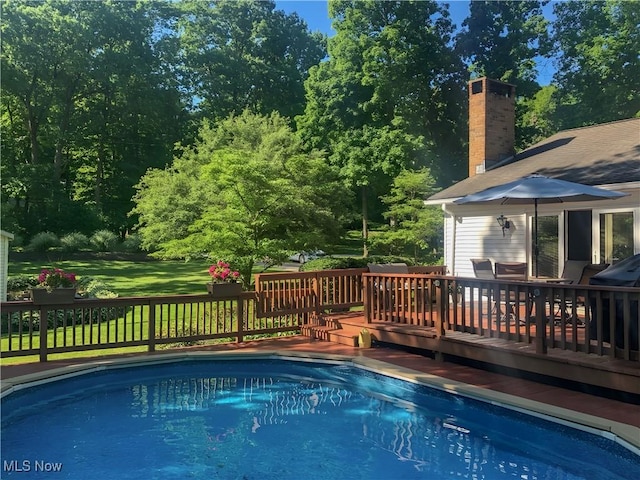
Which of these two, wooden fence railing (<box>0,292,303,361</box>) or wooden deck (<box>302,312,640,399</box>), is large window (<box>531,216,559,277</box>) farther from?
wooden fence railing (<box>0,292,303,361</box>)

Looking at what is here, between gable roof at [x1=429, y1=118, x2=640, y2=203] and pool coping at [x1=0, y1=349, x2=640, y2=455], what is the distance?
5.06 m

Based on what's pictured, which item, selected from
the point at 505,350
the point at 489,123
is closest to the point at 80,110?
the point at 489,123

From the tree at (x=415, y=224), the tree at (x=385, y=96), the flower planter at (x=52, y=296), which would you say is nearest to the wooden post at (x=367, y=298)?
the flower planter at (x=52, y=296)

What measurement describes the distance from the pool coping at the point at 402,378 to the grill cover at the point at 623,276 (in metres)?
1.48

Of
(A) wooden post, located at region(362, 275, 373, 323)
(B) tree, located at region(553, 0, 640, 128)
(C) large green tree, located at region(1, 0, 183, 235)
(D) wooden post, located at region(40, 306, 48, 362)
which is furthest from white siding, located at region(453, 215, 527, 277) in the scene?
(C) large green tree, located at region(1, 0, 183, 235)

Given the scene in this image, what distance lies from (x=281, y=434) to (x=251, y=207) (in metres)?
7.30

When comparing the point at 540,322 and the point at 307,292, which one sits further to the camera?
the point at 307,292

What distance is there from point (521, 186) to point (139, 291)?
12776 mm

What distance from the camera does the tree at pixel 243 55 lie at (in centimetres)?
3778

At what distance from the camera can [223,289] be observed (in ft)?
27.7

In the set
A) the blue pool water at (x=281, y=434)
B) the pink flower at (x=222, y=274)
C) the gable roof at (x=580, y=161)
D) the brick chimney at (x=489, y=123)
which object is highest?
the brick chimney at (x=489, y=123)

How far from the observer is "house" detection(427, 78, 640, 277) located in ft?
28.5

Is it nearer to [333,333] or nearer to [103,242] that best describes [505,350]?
[333,333]

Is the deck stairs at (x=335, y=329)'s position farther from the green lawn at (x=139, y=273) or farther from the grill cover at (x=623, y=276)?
the green lawn at (x=139, y=273)
